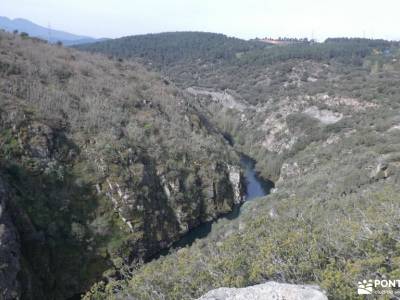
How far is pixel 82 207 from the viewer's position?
3912cm

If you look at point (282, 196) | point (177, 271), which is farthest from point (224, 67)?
point (177, 271)

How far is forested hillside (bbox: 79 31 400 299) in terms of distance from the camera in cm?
1266

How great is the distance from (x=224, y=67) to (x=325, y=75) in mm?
37469

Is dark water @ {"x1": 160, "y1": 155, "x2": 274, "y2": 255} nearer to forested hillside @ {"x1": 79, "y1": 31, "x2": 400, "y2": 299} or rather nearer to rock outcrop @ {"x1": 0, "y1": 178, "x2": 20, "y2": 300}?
forested hillside @ {"x1": 79, "y1": 31, "x2": 400, "y2": 299}

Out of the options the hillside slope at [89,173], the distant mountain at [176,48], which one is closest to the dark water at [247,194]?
the hillside slope at [89,173]

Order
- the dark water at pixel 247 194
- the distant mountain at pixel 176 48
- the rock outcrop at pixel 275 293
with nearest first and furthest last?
the rock outcrop at pixel 275 293 → the dark water at pixel 247 194 → the distant mountain at pixel 176 48

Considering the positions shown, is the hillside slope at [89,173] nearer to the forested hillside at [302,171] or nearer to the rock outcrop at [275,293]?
the forested hillside at [302,171]

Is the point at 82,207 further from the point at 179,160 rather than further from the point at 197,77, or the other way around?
the point at 197,77

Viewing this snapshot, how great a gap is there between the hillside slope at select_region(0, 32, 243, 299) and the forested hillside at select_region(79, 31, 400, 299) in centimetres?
879

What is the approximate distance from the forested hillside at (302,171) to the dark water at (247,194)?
7.09 ft

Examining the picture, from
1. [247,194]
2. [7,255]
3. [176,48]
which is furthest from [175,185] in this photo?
[176,48]

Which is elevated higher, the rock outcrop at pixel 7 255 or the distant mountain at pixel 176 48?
the distant mountain at pixel 176 48

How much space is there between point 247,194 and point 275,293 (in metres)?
54.1

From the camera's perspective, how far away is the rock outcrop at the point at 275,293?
8.95 meters
